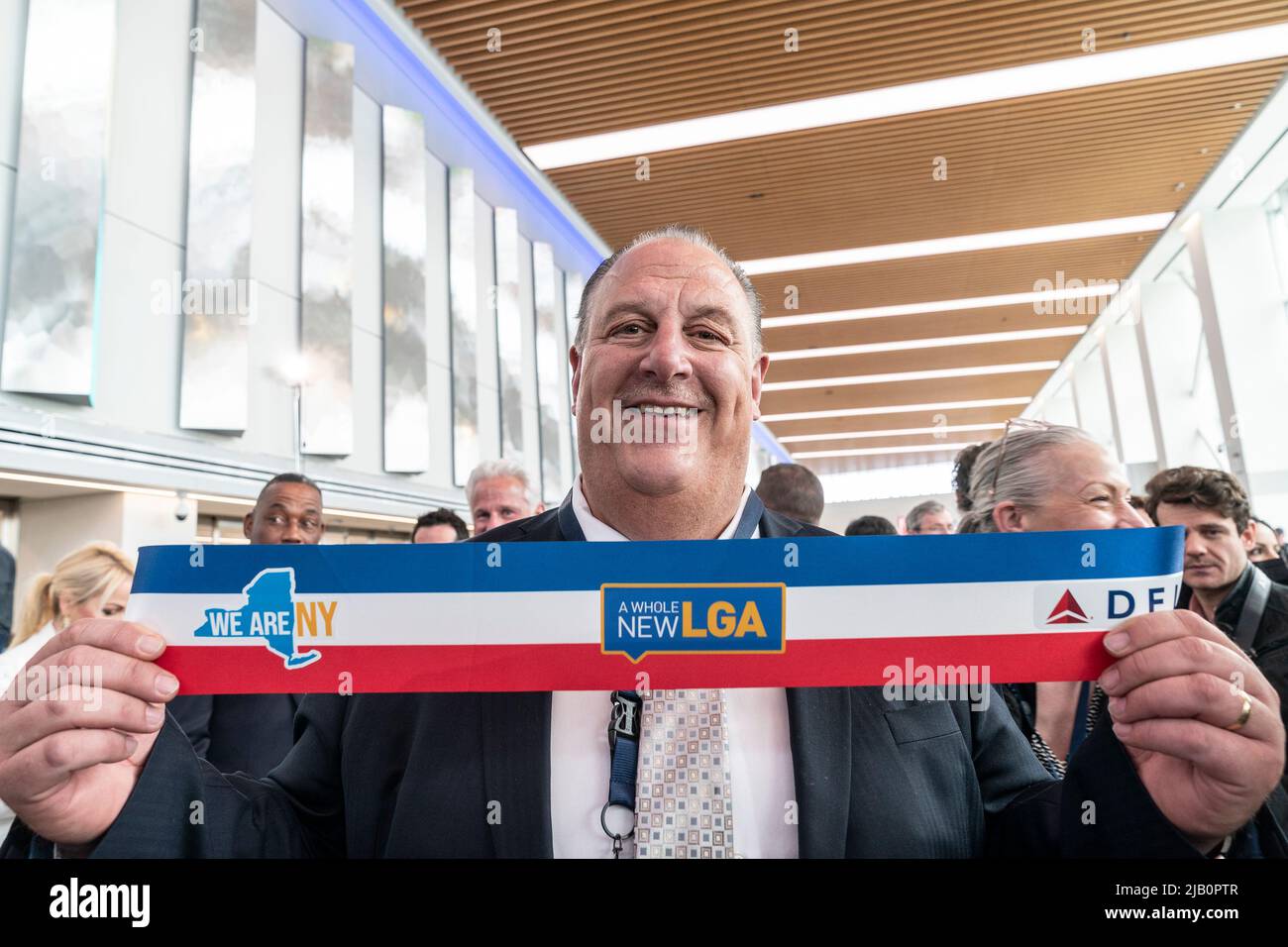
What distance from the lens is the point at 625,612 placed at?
120 cm

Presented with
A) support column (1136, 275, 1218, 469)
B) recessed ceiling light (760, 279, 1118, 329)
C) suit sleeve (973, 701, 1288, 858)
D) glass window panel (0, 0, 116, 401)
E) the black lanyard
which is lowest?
suit sleeve (973, 701, 1288, 858)

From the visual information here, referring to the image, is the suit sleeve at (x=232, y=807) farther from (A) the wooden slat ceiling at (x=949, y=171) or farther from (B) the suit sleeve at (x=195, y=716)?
(A) the wooden slat ceiling at (x=949, y=171)

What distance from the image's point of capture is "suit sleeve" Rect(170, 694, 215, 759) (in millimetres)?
2170

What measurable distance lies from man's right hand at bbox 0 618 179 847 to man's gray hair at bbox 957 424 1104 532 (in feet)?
6.04

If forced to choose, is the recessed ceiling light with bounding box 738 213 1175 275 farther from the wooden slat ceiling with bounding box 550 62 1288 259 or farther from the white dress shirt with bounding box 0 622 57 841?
the white dress shirt with bounding box 0 622 57 841

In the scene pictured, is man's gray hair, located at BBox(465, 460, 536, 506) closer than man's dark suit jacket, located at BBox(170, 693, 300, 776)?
No

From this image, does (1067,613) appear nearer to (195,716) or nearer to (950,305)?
(195,716)

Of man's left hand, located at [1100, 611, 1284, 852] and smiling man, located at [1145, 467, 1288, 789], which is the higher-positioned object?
smiling man, located at [1145, 467, 1288, 789]

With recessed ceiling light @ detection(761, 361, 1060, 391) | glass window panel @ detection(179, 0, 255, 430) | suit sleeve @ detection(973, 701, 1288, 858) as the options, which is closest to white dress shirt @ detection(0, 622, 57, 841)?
glass window panel @ detection(179, 0, 255, 430)

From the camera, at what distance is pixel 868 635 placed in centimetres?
118

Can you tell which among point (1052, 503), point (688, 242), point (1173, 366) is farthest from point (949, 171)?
point (688, 242)

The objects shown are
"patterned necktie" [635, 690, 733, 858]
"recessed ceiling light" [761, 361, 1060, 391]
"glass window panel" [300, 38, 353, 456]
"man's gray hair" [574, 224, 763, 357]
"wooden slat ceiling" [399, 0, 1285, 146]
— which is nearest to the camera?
"patterned necktie" [635, 690, 733, 858]

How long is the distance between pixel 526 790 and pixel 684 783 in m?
0.21
